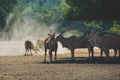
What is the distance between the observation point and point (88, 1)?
2838 cm

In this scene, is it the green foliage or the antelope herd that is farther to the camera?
the green foliage

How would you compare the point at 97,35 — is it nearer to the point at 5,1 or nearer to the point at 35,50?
the point at 35,50

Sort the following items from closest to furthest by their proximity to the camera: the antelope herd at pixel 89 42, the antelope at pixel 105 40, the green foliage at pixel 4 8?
the antelope herd at pixel 89 42, the antelope at pixel 105 40, the green foliage at pixel 4 8

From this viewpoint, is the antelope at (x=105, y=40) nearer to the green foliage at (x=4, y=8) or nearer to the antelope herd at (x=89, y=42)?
the antelope herd at (x=89, y=42)

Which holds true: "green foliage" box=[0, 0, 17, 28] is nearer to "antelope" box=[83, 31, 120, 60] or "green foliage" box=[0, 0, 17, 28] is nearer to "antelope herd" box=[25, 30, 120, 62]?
"antelope herd" box=[25, 30, 120, 62]

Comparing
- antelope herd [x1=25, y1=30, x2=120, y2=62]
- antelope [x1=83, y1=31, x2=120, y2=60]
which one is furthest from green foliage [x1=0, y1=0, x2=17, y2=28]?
antelope [x1=83, y1=31, x2=120, y2=60]

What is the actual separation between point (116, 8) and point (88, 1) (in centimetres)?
218

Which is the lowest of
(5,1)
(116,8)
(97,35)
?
(97,35)

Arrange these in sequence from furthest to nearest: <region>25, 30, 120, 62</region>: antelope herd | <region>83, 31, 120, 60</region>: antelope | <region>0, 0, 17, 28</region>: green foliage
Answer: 1. <region>0, 0, 17, 28</region>: green foliage
2. <region>83, 31, 120, 60</region>: antelope
3. <region>25, 30, 120, 62</region>: antelope herd

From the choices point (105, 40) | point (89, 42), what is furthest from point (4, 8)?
point (105, 40)

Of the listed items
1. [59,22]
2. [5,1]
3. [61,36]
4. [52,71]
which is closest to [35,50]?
[61,36]

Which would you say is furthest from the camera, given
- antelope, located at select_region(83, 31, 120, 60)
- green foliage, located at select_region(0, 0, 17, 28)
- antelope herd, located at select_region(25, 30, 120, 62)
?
green foliage, located at select_region(0, 0, 17, 28)

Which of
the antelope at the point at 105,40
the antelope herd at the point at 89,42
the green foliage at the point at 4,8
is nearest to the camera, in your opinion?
the antelope herd at the point at 89,42

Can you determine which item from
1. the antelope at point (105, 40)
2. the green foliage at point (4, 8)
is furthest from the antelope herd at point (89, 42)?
the green foliage at point (4, 8)
